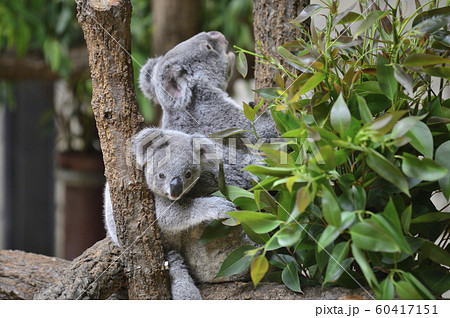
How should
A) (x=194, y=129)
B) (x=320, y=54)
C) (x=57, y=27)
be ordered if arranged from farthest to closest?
(x=57, y=27)
(x=194, y=129)
(x=320, y=54)

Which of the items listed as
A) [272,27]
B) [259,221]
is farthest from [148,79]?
[259,221]

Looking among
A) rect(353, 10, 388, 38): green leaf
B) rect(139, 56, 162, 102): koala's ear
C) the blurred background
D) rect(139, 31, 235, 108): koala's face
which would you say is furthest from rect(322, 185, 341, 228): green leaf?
the blurred background

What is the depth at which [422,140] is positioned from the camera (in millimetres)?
933

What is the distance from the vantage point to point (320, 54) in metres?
1.02

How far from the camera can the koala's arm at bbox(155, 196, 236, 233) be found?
47.9 inches

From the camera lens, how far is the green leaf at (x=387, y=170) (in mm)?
827

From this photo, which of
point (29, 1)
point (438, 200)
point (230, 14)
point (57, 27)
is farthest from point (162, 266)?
point (29, 1)

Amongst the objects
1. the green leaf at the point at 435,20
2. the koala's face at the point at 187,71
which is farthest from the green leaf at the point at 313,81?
the koala's face at the point at 187,71

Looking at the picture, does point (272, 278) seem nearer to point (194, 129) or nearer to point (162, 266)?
point (162, 266)

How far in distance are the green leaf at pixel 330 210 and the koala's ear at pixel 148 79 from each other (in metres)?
0.88

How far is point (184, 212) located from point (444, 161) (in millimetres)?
616

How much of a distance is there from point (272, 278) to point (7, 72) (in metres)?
2.98

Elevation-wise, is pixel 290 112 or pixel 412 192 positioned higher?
pixel 290 112

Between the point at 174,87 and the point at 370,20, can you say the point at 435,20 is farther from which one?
the point at 174,87
